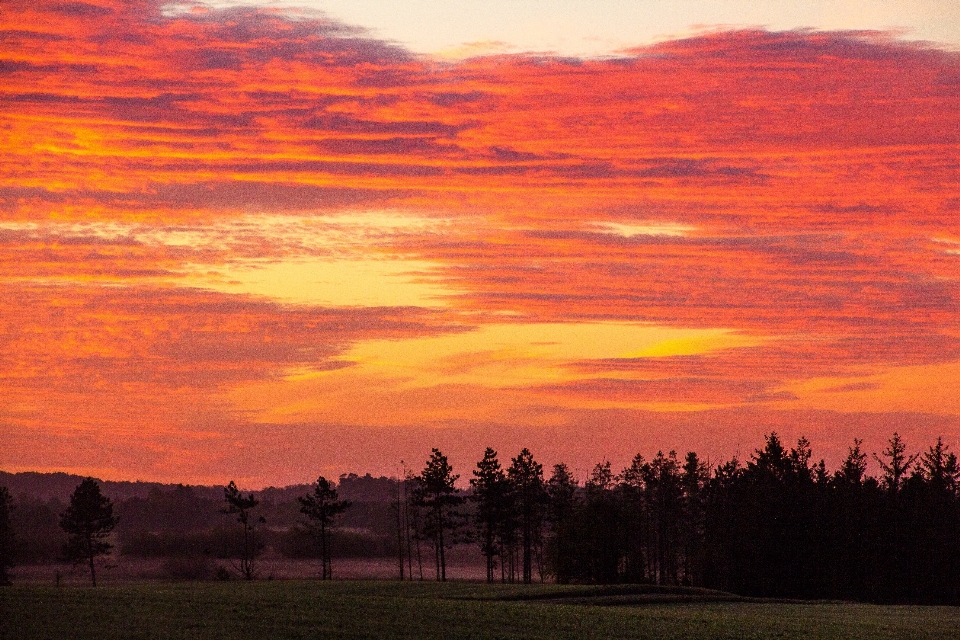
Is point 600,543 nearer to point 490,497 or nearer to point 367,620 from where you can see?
point 490,497

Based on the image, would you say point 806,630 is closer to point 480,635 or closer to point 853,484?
point 480,635

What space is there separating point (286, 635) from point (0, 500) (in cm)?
10946

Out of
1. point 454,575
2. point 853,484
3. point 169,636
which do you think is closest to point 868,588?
point 853,484

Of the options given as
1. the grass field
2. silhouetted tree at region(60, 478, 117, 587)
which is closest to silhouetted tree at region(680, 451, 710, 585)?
silhouetted tree at region(60, 478, 117, 587)

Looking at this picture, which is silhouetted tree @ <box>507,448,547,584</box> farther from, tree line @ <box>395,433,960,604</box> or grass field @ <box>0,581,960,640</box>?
grass field @ <box>0,581,960,640</box>

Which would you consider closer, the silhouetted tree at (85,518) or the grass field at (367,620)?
the grass field at (367,620)

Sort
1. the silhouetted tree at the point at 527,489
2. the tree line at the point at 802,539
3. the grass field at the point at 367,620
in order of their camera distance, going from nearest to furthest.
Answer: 1. the grass field at the point at 367,620
2. the tree line at the point at 802,539
3. the silhouetted tree at the point at 527,489

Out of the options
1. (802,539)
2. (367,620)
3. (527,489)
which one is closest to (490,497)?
(527,489)

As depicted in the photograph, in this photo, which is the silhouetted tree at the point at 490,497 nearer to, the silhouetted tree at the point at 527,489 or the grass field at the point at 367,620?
the silhouetted tree at the point at 527,489

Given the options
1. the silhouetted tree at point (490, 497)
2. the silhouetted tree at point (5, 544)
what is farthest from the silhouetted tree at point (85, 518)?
the silhouetted tree at point (490, 497)

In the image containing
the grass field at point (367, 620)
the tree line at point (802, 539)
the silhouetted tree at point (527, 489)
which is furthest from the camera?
the silhouetted tree at point (527, 489)

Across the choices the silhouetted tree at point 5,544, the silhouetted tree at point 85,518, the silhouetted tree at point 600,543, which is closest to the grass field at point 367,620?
the silhouetted tree at point 600,543

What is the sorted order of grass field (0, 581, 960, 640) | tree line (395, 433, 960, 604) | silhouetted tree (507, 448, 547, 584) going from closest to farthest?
grass field (0, 581, 960, 640)
tree line (395, 433, 960, 604)
silhouetted tree (507, 448, 547, 584)

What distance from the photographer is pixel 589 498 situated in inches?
5418
